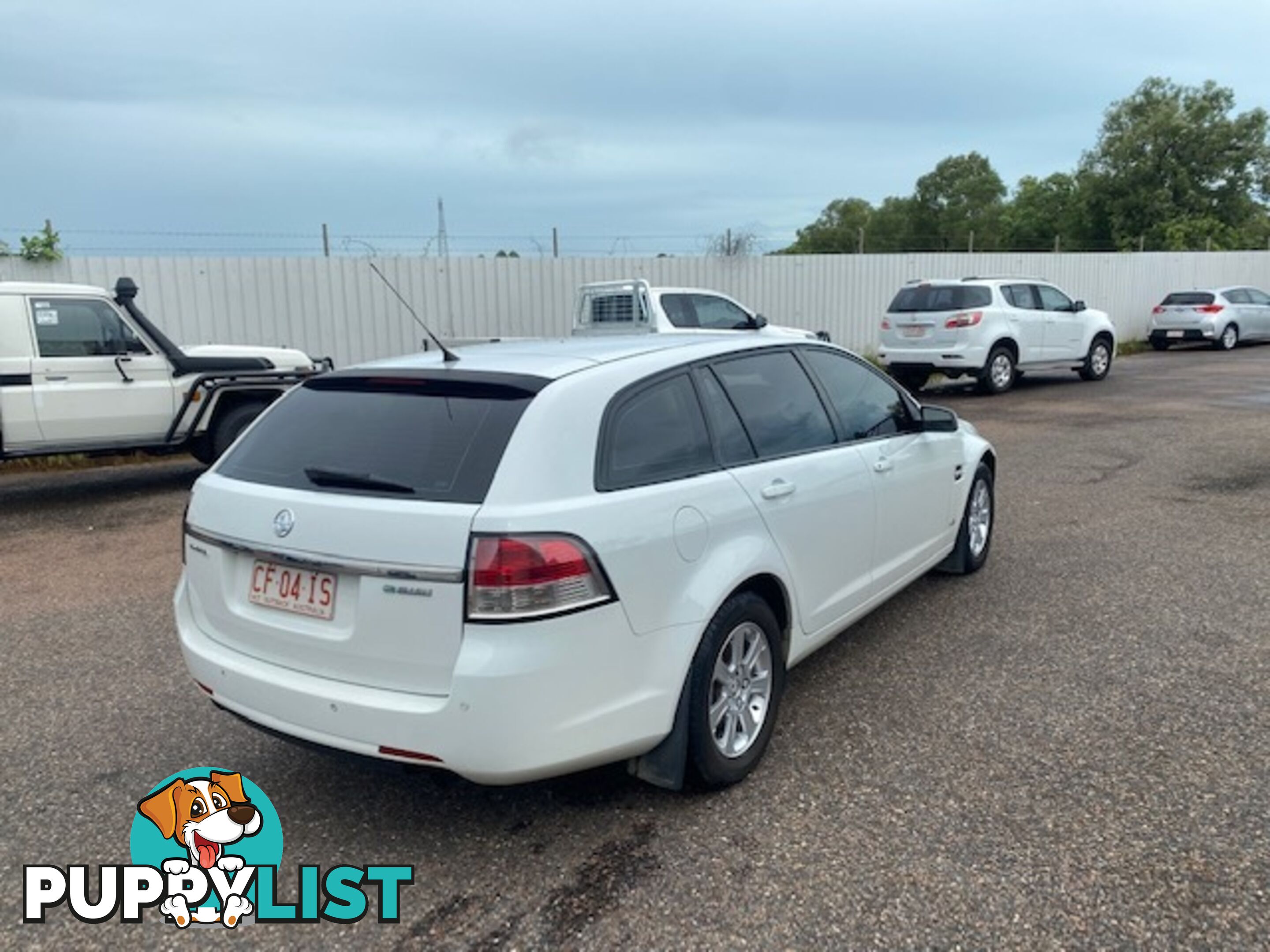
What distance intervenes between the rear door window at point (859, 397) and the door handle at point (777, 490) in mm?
747

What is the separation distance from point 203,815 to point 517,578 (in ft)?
4.65

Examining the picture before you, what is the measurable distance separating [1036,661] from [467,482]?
296 cm

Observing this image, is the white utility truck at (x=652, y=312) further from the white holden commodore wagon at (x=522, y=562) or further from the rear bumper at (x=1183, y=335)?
the rear bumper at (x=1183, y=335)

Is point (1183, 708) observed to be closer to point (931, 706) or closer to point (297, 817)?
point (931, 706)

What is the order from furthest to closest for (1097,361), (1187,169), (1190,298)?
(1187,169), (1190,298), (1097,361)

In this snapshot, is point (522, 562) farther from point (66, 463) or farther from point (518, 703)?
point (66, 463)

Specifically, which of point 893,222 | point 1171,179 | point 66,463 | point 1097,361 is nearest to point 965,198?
point 893,222

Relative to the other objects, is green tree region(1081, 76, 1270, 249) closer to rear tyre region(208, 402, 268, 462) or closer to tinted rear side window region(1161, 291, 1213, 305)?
tinted rear side window region(1161, 291, 1213, 305)

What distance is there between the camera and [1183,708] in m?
3.96

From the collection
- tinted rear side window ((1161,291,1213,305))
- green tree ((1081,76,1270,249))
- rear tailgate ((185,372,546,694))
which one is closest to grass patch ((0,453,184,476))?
rear tailgate ((185,372,546,694))

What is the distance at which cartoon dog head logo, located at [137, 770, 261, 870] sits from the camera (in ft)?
10.1

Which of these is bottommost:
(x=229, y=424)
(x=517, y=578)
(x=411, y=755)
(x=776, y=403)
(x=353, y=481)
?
(x=411, y=755)

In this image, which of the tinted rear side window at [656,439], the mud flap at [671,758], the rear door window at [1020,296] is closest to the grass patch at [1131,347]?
the rear door window at [1020,296]

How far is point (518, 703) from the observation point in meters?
2.72
